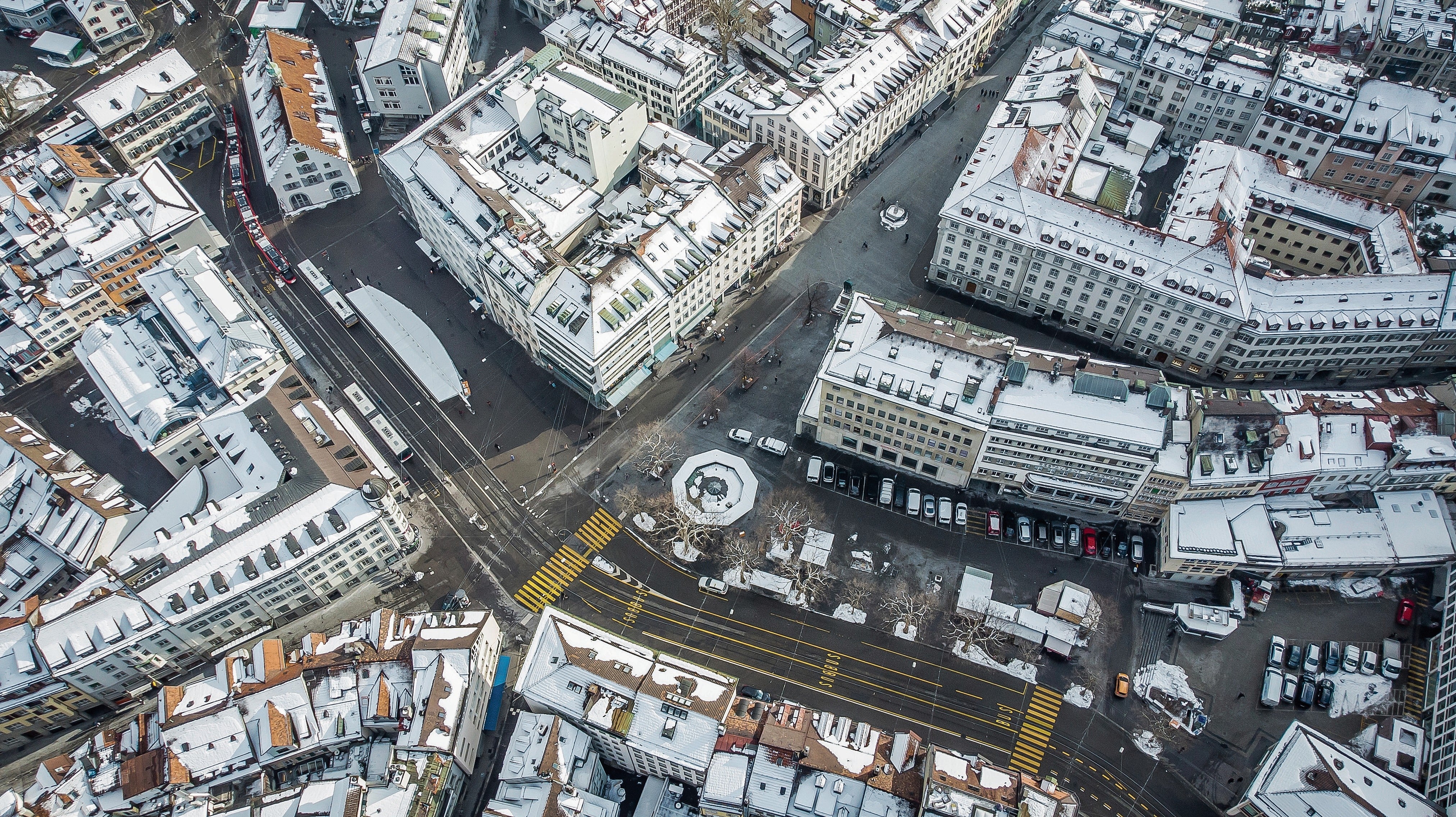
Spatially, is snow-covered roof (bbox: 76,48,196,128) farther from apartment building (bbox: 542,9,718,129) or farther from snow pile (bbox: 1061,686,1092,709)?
snow pile (bbox: 1061,686,1092,709)

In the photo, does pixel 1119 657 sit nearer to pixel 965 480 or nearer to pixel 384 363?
pixel 965 480

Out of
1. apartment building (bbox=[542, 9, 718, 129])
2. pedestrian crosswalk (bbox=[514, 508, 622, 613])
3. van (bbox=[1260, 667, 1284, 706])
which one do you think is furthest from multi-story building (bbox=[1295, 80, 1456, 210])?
pedestrian crosswalk (bbox=[514, 508, 622, 613])

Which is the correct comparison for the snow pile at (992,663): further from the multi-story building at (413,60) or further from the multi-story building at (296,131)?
the multi-story building at (413,60)

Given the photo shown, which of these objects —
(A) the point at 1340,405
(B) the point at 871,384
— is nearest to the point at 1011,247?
(B) the point at 871,384

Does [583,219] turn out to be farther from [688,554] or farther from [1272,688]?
[1272,688]

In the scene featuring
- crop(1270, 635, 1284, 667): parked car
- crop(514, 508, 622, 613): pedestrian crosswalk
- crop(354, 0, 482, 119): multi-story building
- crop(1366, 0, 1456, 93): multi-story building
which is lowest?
crop(514, 508, 622, 613): pedestrian crosswalk
